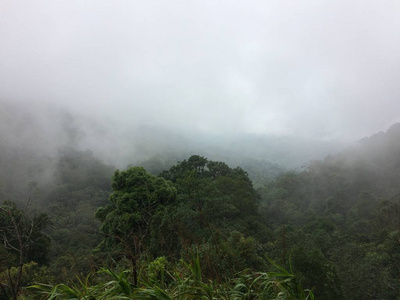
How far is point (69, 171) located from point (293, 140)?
130 m

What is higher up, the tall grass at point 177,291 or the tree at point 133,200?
the tall grass at point 177,291

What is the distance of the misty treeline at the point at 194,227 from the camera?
2537mm

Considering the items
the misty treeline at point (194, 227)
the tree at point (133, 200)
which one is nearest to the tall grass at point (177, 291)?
the misty treeline at point (194, 227)

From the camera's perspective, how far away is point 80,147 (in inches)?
3629

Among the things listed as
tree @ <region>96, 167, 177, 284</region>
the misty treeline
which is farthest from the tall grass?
tree @ <region>96, 167, 177, 284</region>

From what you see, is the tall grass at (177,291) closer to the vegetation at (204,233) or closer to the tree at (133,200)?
the vegetation at (204,233)

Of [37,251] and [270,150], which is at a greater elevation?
[270,150]

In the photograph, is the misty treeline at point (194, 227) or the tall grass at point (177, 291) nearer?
the tall grass at point (177, 291)

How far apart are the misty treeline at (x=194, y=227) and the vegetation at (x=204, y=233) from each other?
0.04m

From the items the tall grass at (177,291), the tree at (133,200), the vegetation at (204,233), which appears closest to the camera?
the tall grass at (177,291)

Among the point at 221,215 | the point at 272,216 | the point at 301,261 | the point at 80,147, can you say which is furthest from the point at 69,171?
the point at 301,261

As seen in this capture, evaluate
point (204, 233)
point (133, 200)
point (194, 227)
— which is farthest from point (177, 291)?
point (133, 200)

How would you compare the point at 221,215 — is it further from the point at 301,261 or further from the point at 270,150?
the point at 270,150

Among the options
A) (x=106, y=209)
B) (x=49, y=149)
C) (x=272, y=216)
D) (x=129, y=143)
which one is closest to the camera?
(x=106, y=209)
